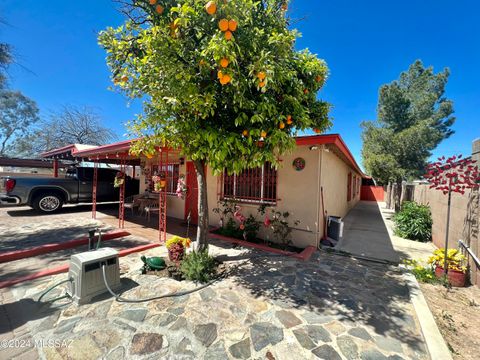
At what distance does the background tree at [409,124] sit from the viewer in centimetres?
1155

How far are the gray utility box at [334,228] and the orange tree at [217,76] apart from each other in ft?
8.96

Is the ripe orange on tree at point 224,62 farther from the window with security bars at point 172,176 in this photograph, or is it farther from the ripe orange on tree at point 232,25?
the window with security bars at point 172,176

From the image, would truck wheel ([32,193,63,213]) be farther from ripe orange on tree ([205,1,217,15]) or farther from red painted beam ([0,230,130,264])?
ripe orange on tree ([205,1,217,15])

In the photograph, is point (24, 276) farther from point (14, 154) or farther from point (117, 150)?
point (14, 154)

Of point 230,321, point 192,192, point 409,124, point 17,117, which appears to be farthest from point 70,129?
point 409,124

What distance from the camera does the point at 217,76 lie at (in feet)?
8.93

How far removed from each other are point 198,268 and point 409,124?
15853 millimetres

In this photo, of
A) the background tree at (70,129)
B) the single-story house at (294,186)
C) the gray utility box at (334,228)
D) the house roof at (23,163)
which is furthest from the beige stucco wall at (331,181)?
the background tree at (70,129)

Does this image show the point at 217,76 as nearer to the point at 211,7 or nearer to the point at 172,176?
the point at 211,7

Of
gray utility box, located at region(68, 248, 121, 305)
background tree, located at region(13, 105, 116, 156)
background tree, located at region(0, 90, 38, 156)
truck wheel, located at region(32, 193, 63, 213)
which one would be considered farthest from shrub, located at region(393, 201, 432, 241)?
background tree, located at region(0, 90, 38, 156)

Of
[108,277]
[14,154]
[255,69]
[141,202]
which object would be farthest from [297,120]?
[14,154]

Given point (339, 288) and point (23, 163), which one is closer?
point (339, 288)

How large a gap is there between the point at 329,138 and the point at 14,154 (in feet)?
94.9

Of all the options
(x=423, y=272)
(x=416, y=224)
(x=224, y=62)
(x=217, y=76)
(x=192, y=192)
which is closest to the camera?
(x=224, y=62)
